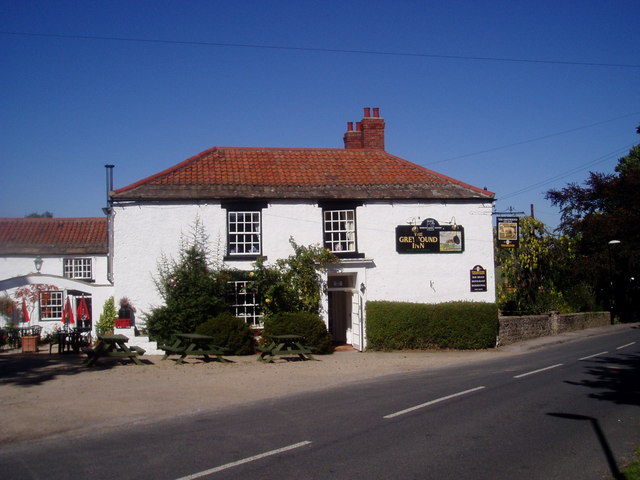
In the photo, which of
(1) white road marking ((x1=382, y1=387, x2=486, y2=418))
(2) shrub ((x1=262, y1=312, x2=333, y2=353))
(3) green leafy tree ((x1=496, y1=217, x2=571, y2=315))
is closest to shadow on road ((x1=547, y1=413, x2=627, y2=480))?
(1) white road marking ((x1=382, y1=387, x2=486, y2=418))

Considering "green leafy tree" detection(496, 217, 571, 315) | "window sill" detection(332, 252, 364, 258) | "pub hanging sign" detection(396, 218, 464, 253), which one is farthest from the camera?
"green leafy tree" detection(496, 217, 571, 315)

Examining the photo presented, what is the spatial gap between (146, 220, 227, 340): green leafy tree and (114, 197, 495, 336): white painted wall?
38cm

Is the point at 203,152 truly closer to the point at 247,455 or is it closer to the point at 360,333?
the point at 360,333

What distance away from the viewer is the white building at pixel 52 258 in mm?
26172

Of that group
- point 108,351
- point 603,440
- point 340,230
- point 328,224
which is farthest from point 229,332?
point 603,440

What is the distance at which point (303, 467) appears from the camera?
709 cm

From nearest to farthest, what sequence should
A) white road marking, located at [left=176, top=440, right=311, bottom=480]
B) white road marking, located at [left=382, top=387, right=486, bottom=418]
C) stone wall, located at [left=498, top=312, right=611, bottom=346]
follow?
1. white road marking, located at [left=176, top=440, right=311, bottom=480]
2. white road marking, located at [left=382, top=387, right=486, bottom=418]
3. stone wall, located at [left=498, top=312, right=611, bottom=346]

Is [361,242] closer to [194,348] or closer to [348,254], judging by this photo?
[348,254]

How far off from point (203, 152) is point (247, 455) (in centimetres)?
1781

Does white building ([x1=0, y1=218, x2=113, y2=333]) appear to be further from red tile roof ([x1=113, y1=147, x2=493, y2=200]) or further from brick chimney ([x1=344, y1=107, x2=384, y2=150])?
brick chimney ([x1=344, y1=107, x2=384, y2=150])

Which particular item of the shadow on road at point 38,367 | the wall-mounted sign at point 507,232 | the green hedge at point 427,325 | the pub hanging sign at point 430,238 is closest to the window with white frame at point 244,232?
the green hedge at point 427,325

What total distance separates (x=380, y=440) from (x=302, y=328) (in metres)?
11.5

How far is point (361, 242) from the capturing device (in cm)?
2209

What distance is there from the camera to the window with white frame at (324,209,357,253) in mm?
22094
